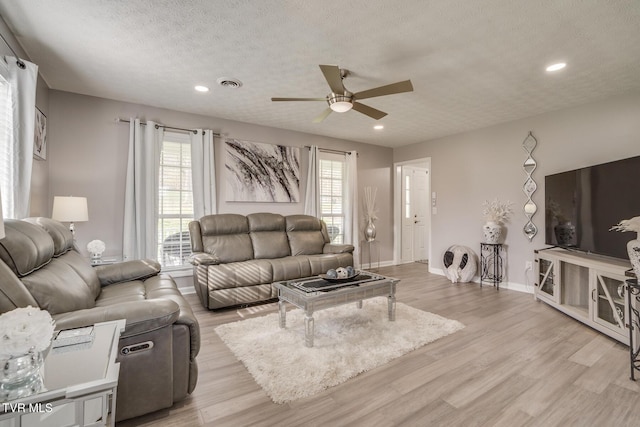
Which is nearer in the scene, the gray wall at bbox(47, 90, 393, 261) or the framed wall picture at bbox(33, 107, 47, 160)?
the framed wall picture at bbox(33, 107, 47, 160)

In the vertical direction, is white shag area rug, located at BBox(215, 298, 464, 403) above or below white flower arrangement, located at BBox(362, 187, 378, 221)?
below

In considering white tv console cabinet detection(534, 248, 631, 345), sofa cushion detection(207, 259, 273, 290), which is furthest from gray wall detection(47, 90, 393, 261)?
white tv console cabinet detection(534, 248, 631, 345)

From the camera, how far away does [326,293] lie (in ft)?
8.26

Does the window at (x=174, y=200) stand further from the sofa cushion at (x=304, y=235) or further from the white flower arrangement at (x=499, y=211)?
the white flower arrangement at (x=499, y=211)

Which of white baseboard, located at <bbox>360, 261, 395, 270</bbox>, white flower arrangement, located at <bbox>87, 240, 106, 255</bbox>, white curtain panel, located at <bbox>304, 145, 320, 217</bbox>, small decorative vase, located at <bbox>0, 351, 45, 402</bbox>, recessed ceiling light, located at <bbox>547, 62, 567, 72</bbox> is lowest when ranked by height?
white baseboard, located at <bbox>360, 261, 395, 270</bbox>

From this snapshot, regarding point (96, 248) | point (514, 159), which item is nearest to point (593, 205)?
point (514, 159)

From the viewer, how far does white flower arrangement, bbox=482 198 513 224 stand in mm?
4402

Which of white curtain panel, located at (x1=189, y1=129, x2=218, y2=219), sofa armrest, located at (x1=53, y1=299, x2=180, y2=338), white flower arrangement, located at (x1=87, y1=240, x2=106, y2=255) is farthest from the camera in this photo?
white curtain panel, located at (x1=189, y1=129, x2=218, y2=219)

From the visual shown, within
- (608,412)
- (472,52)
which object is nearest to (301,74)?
(472,52)

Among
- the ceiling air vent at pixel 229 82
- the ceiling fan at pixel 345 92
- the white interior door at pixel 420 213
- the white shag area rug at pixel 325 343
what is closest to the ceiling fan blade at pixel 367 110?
the ceiling fan at pixel 345 92

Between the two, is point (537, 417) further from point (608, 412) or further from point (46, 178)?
point (46, 178)

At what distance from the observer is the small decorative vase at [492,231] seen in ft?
14.2
